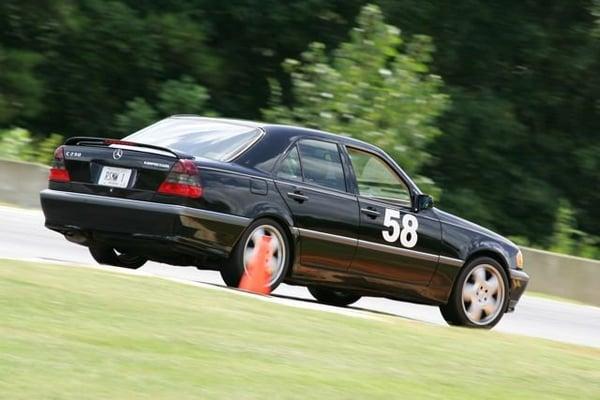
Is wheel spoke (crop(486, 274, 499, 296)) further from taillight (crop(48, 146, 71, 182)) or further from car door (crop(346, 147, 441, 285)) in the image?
taillight (crop(48, 146, 71, 182))

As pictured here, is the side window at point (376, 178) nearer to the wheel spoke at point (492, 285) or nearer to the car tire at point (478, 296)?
the car tire at point (478, 296)

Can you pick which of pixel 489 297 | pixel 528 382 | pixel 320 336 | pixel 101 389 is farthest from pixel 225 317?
pixel 489 297

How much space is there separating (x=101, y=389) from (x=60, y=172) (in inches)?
207

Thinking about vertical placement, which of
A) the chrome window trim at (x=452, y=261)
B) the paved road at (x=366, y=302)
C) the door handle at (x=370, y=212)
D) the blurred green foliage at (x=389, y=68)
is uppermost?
the door handle at (x=370, y=212)

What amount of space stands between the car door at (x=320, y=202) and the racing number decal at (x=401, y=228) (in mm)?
347

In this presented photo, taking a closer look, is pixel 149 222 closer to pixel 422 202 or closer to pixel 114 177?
pixel 114 177

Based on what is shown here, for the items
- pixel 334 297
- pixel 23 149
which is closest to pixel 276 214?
pixel 334 297

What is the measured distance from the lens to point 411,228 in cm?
1282

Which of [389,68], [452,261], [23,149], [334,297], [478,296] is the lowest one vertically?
[23,149]

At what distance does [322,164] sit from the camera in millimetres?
12414

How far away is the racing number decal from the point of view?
12.6m

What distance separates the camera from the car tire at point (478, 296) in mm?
13242

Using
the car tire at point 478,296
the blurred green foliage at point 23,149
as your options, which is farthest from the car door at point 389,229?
the blurred green foliage at point 23,149

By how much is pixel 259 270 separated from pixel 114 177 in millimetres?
1339
